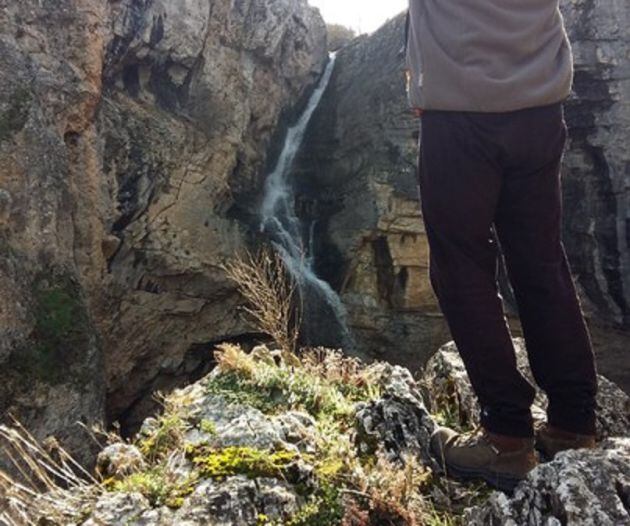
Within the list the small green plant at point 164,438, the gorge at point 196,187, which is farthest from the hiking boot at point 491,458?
the gorge at point 196,187

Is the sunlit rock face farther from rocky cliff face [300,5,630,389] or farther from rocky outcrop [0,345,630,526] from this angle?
rocky outcrop [0,345,630,526]

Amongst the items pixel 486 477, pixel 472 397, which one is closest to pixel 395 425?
pixel 486 477

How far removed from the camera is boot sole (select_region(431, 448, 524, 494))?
2.02 m

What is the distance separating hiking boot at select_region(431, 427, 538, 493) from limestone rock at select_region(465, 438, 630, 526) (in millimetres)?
244

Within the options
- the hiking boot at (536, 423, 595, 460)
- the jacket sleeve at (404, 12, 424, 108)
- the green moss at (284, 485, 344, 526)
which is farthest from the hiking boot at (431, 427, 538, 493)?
the jacket sleeve at (404, 12, 424, 108)

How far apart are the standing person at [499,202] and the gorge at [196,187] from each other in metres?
8.02

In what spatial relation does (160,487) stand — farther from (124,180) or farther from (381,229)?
(381,229)

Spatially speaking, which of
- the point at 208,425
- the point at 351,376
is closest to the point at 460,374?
the point at 351,376

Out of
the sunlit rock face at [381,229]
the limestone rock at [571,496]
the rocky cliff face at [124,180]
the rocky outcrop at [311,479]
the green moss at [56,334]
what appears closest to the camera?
the limestone rock at [571,496]

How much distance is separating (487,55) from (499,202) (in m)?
0.52

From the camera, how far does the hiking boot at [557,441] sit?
211cm

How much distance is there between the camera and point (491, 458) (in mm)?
2088

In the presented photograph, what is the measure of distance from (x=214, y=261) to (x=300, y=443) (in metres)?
11.3

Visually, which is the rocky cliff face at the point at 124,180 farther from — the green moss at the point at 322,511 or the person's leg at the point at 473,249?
the person's leg at the point at 473,249
